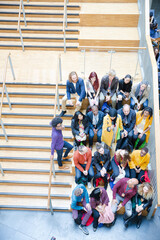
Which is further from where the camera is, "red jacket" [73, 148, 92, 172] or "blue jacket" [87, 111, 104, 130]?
"blue jacket" [87, 111, 104, 130]

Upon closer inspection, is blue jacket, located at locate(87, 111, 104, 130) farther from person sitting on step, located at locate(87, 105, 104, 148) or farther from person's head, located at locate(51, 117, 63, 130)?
person's head, located at locate(51, 117, 63, 130)

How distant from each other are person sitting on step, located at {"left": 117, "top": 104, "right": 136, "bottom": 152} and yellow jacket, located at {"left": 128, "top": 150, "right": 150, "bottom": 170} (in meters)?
0.39

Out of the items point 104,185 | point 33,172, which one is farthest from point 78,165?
point 33,172

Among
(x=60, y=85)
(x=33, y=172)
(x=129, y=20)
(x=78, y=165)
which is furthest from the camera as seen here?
(x=129, y=20)

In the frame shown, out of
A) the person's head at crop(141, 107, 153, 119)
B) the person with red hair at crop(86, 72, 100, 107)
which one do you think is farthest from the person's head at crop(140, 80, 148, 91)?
the person with red hair at crop(86, 72, 100, 107)

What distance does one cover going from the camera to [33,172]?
5805mm

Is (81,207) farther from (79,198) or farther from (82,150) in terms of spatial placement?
(82,150)

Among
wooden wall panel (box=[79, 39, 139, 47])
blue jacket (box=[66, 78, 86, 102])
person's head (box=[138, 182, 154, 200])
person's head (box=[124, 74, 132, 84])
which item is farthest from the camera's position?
→ wooden wall panel (box=[79, 39, 139, 47])

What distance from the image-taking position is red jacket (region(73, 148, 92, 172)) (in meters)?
5.21

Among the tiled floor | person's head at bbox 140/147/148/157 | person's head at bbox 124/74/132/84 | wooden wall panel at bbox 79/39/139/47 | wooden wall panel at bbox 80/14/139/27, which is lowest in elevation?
the tiled floor

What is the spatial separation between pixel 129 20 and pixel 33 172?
504 centimetres

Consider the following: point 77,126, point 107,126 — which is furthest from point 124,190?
point 77,126

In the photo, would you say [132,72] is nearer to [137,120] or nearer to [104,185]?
[137,120]

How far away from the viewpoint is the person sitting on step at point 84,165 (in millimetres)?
5215
